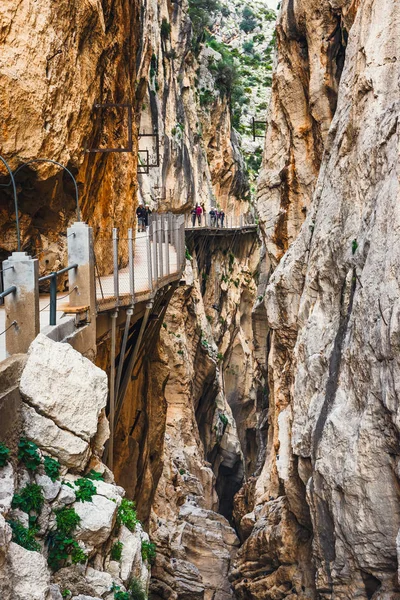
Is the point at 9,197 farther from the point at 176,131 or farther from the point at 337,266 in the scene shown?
the point at 176,131

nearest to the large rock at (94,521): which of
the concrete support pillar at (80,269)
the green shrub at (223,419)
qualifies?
the concrete support pillar at (80,269)

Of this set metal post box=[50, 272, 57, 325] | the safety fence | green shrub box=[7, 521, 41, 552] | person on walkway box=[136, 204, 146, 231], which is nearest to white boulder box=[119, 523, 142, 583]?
green shrub box=[7, 521, 41, 552]

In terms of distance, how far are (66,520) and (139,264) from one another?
7735 millimetres

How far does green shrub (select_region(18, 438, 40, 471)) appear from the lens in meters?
5.66

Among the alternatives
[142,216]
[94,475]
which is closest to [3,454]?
[94,475]

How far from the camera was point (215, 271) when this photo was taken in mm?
39656

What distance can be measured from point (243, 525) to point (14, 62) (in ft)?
48.7

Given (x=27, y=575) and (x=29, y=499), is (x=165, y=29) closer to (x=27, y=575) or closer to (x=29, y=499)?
(x=29, y=499)

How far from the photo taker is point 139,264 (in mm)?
12984

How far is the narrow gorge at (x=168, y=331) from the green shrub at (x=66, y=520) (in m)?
0.02

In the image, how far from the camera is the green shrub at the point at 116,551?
6293 mm

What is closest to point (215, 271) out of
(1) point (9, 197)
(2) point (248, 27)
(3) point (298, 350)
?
(3) point (298, 350)

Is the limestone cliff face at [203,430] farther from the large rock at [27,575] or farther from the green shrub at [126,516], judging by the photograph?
the large rock at [27,575]

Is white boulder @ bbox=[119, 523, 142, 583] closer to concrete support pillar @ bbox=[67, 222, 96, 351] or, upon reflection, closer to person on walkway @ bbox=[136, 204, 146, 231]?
concrete support pillar @ bbox=[67, 222, 96, 351]
